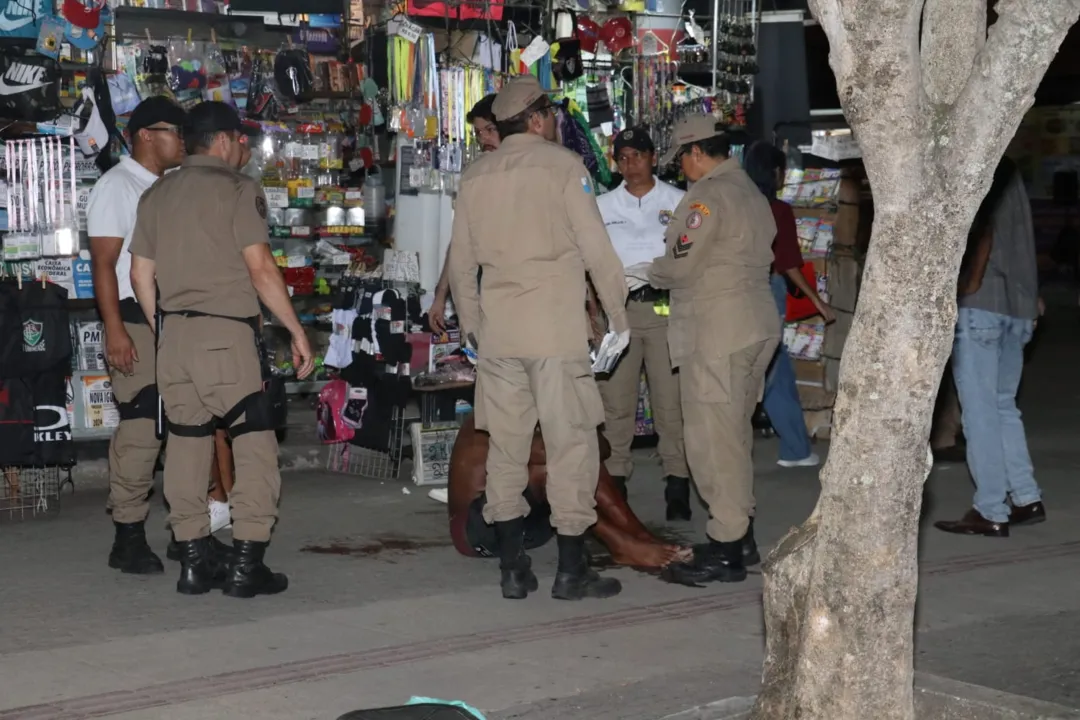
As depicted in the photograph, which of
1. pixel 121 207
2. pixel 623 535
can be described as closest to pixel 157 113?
pixel 121 207

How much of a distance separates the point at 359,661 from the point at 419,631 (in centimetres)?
48

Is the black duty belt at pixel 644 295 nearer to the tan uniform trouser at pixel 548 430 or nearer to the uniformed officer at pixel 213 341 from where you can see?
the tan uniform trouser at pixel 548 430

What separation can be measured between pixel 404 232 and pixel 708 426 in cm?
359

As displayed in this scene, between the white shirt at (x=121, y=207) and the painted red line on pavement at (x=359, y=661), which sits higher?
the white shirt at (x=121, y=207)

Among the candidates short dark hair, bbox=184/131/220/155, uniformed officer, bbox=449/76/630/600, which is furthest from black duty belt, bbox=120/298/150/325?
uniformed officer, bbox=449/76/630/600

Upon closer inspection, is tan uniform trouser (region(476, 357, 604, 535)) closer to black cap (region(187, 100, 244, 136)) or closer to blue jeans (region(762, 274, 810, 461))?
black cap (region(187, 100, 244, 136))

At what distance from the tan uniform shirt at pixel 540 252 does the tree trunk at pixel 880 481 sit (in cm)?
221

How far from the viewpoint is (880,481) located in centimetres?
425

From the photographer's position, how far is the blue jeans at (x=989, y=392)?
7.59 meters

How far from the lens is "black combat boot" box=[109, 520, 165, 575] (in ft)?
23.1

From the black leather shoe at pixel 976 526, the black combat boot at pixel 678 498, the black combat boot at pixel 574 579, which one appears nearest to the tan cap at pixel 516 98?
A: the black combat boot at pixel 574 579

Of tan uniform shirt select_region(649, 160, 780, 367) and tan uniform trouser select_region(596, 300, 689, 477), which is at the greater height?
tan uniform shirt select_region(649, 160, 780, 367)

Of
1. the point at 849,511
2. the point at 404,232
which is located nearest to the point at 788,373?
the point at 404,232

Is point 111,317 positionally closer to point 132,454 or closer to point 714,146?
point 132,454
